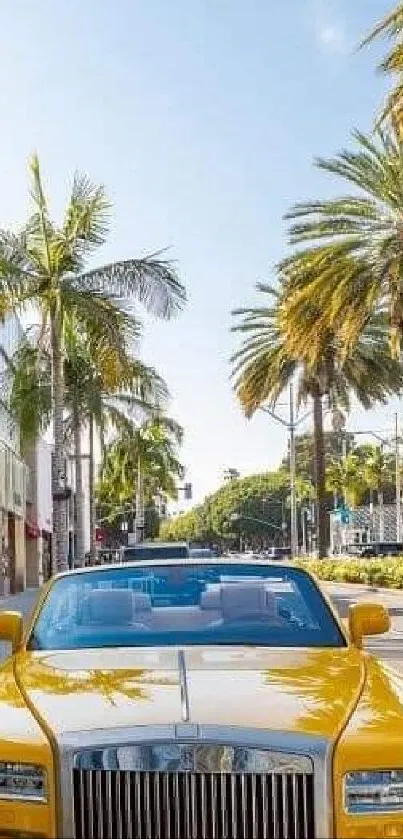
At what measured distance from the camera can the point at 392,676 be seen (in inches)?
209

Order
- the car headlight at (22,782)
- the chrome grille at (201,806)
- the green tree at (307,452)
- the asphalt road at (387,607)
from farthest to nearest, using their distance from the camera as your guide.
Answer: the green tree at (307,452), the asphalt road at (387,607), the car headlight at (22,782), the chrome grille at (201,806)

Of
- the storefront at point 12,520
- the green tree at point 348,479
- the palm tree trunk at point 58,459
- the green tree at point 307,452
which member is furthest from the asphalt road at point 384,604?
the green tree at point 307,452

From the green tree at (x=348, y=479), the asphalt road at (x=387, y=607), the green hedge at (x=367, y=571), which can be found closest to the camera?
the asphalt road at (x=387, y=607)

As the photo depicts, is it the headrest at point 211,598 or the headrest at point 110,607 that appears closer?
the headrest at point 110,607

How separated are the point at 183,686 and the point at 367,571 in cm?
3938

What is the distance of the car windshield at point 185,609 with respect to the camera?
5.59 metres

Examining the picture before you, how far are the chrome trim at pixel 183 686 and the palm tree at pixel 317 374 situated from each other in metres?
37.8

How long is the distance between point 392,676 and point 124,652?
3.56 feet

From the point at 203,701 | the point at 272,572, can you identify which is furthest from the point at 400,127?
the point at 203,701

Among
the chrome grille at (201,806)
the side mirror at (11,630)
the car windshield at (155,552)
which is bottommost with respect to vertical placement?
the chrome grille at (201,806)

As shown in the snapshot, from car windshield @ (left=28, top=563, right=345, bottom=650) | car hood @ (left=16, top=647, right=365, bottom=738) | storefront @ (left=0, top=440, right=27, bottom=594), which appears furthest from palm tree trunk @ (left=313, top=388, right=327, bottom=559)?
car hood @ (left=16, top=647, right=365, bottom=738)

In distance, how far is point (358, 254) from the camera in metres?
32.1

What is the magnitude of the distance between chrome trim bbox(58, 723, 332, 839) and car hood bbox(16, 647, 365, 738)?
45mm

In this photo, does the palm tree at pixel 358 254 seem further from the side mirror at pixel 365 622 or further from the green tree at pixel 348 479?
the green tree at pixel 348 479
